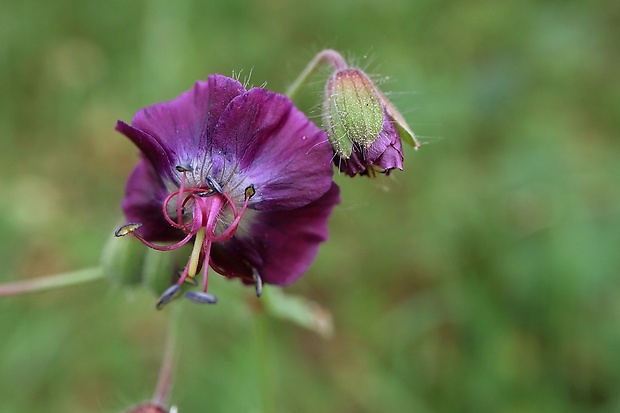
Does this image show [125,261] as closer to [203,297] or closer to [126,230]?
[126,230]

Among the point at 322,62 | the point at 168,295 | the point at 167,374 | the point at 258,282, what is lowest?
the point at 167,374

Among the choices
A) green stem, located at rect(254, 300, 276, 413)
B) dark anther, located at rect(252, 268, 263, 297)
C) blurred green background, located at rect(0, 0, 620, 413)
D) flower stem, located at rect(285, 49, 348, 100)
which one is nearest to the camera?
dark anther, located at rect(252, 268, 263, 297)

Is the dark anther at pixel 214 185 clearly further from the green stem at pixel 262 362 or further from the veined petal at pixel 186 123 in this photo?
the green stem at pixel 262 362

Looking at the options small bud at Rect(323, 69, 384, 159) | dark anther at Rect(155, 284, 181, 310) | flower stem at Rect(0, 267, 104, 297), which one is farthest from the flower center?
flower stem at Rect(0, 267, 104, 297)

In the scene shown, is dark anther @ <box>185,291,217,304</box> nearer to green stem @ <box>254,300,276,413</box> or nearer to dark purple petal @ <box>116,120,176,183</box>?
dark purple petal @ <box>116,120,176,183</box>

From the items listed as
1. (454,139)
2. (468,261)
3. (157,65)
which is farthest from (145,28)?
(468,261)

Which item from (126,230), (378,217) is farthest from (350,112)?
(378,217)

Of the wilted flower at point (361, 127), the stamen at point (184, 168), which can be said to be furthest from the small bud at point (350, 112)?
the stamen at point (184, 168)
